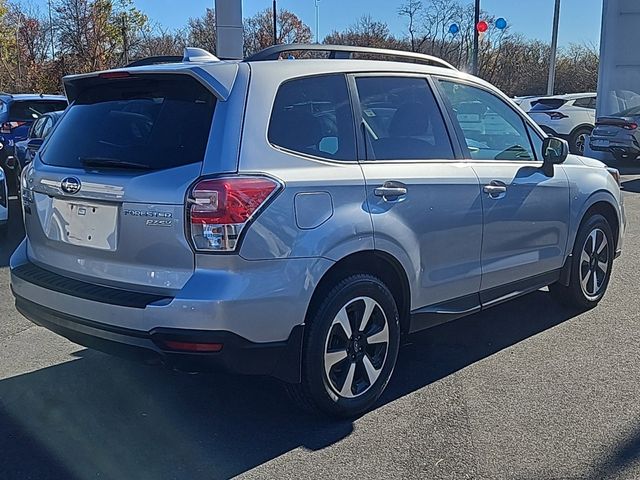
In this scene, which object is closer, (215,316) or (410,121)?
(215,316)

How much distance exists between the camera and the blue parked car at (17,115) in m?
12.1

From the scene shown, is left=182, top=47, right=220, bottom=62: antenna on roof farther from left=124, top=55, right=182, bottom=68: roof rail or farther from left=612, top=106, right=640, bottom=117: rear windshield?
left=612, top=106, right=640, bottom=117: rear windshield

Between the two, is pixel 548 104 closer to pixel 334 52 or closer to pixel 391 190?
pixel 334 52

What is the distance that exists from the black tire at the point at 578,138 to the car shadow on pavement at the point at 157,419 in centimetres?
1536

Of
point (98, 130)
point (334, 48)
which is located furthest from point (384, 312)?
point (98, 130)

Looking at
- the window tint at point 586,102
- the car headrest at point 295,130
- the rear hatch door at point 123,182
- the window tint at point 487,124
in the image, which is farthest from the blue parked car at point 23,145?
the window tint at point 586,102

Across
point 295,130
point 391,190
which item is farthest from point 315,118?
point 391,190

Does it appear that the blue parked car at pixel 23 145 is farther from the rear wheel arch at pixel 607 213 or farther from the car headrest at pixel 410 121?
the rear wheel arch at pixel 607 213

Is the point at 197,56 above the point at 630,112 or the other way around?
above

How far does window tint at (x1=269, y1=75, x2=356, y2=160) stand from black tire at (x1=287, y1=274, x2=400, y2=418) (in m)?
0.68

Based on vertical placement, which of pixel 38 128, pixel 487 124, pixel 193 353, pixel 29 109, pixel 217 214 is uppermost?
pixel 487 124

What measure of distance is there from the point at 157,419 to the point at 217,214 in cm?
129

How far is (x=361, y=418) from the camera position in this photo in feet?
12.5

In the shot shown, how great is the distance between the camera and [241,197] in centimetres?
318
